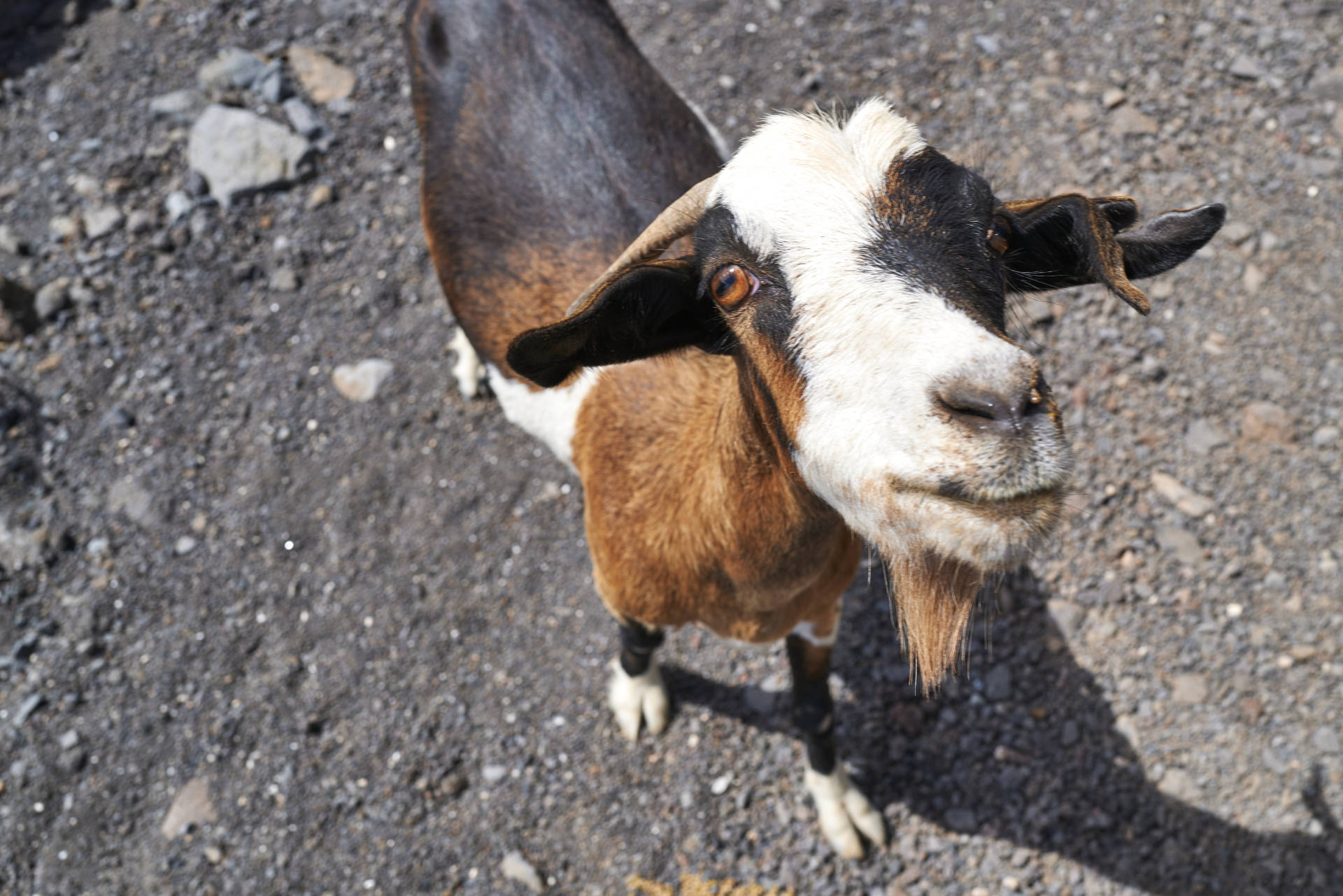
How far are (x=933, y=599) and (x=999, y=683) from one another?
225 centimetres

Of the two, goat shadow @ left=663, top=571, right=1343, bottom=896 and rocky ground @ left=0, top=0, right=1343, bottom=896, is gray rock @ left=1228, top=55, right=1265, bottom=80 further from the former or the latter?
goat shadow @ left=663, top=571, right=1343, bottom=896

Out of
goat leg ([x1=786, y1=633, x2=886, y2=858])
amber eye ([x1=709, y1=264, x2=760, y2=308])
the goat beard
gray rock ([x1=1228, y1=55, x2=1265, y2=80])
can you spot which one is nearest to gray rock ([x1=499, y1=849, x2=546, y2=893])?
goat leg ([x1=786, y1=633, x2=886, y2=858])

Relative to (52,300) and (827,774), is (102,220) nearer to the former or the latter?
(52,300)

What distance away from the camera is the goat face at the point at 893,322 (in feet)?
4.85

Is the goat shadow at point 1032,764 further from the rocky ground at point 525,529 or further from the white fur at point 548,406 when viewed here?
the white fur at point 548,406

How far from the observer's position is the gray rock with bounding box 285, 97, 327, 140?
5.09 m

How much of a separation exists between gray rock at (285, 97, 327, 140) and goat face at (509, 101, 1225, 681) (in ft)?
12.4

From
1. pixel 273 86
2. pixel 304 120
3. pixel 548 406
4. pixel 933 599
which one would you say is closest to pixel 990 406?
pixel 933 599

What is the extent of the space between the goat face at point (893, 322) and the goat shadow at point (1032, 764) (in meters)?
1.95

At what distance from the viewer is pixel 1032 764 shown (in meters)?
3.62

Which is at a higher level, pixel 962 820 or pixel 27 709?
pixel 27 709

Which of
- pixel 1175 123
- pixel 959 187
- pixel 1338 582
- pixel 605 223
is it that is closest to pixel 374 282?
pixel 605 223

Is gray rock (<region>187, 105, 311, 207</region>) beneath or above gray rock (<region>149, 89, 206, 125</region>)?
beneath

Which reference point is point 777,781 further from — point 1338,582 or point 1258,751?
point 1338,582
